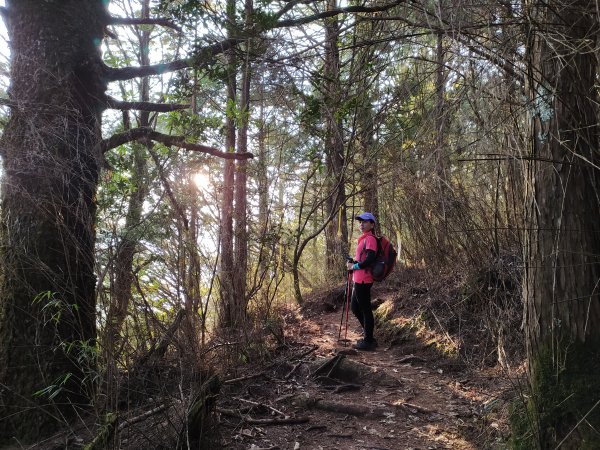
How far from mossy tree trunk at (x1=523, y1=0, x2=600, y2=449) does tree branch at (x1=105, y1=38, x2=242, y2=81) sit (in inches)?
114

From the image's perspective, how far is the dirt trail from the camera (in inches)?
146

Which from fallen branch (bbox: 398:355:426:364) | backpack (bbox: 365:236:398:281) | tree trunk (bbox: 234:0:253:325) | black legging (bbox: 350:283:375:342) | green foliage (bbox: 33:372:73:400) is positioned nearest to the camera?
green foliage (bbox: 33:372:73:400)

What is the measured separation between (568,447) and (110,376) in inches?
116

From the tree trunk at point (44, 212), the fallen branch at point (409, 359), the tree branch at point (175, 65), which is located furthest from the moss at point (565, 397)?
the tree branch at point (175, 65)

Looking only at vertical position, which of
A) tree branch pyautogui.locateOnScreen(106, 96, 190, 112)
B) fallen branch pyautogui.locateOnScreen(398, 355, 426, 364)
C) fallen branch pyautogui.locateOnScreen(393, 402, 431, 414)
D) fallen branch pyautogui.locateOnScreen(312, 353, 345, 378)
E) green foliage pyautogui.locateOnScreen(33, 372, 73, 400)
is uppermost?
tree branch pyautogui.locateOnScreen(106, 96, 190, 112)

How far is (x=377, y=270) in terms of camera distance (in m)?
6.13

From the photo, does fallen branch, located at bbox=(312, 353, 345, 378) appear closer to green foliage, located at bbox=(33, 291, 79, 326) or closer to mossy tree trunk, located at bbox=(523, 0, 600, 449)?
mossy tree trunk, located at bbox=(523, 0, 600, 449)

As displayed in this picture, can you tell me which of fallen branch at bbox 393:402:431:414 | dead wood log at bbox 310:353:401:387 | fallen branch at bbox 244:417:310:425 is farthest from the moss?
dead wood log at bbox 310:353:401:387

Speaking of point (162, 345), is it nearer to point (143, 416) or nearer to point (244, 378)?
point (143, 416)

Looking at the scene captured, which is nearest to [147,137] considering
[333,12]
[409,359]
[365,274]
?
[333,12]

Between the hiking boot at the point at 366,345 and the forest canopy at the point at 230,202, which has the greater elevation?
the forest canopy at the point at 230,202

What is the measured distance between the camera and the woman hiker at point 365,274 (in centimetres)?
616

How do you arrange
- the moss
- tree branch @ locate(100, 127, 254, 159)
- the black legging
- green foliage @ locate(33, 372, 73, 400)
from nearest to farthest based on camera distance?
1. the moss
2. green foliage @ locate(33, 372, 73, 400)
3. tree branch @ locate(100, 127, 254, 159)
4. the black legging

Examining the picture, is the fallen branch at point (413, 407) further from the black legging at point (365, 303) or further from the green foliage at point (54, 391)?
the green foliage at point (54, 391)
